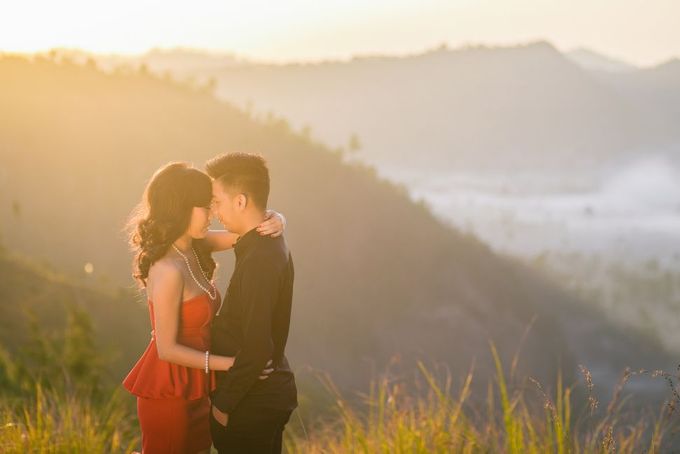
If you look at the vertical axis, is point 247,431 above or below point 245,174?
below

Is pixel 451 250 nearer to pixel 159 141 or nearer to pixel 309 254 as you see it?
pixel 309 254

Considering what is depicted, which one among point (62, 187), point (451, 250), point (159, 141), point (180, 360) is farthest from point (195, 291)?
point (451, 250)

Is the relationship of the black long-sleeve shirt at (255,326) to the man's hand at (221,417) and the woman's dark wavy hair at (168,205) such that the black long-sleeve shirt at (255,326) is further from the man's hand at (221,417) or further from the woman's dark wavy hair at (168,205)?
the woman's dark wavy hair at (168,205)

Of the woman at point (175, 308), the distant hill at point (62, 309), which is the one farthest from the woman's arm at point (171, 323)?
the distant hill at point (62, 309)

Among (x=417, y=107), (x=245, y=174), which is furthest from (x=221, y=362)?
(x=417, y=107)

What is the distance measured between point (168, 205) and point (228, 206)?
32cm

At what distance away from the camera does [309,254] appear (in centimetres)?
3694

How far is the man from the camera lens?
3.62m

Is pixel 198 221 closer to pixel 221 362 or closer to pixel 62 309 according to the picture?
pixel 221 362

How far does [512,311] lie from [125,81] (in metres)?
22.9

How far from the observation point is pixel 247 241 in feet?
12.3

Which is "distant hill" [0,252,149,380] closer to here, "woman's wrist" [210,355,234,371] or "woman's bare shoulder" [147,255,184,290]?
"woman's bare shoulder" [147,255,184,290]

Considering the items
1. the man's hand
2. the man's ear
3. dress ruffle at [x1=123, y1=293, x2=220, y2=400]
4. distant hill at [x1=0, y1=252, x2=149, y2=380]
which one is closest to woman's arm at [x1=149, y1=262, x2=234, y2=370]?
dress ruffle at [x1=123, y1=293, x2=220, y2=400]

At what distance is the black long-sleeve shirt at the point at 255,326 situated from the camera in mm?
3609
